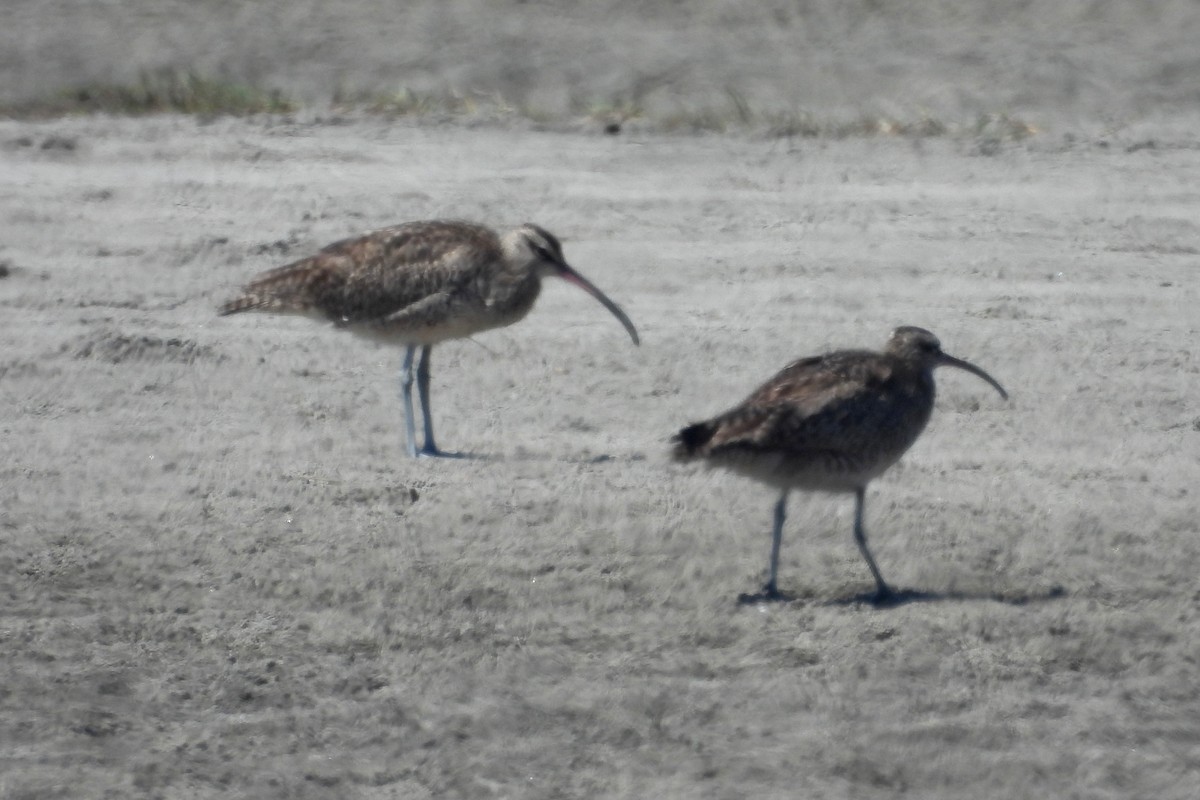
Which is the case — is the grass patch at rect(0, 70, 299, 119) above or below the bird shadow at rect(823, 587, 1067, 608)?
above

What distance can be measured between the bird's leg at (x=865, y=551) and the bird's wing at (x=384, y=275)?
7.65ft

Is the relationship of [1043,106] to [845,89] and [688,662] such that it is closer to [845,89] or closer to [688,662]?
[845,89]

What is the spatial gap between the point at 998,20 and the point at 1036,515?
7964 mm

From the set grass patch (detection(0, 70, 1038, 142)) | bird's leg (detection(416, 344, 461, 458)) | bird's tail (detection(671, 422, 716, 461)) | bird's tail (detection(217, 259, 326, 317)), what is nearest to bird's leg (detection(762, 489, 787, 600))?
bird's tail (detection(671, 422, 716, 461))

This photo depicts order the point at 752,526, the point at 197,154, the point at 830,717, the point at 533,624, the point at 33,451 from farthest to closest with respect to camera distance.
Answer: the point at 197,154, the point at 33,451, the point at 752,526, the point at 533,624, the point at 830,717

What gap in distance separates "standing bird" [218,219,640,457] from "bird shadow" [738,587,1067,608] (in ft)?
6.65

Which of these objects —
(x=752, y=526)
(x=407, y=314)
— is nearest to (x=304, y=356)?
(x=407, y=314)

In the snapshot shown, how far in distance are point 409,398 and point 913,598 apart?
251cm

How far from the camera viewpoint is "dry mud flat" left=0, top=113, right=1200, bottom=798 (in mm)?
6113

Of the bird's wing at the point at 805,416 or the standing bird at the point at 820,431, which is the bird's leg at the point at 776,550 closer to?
the standing bird at the point at 820,431

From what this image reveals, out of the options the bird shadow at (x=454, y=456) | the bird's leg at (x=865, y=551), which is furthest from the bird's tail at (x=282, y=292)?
the bird's leg at (x=865, y=551)

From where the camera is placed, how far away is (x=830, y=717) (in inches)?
243

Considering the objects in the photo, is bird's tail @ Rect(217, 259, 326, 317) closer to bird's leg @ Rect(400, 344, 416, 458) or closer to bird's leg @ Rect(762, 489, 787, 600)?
bird's leg @ Rect(400, 344, 416, 458)

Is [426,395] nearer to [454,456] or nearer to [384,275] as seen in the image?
[454,456]
